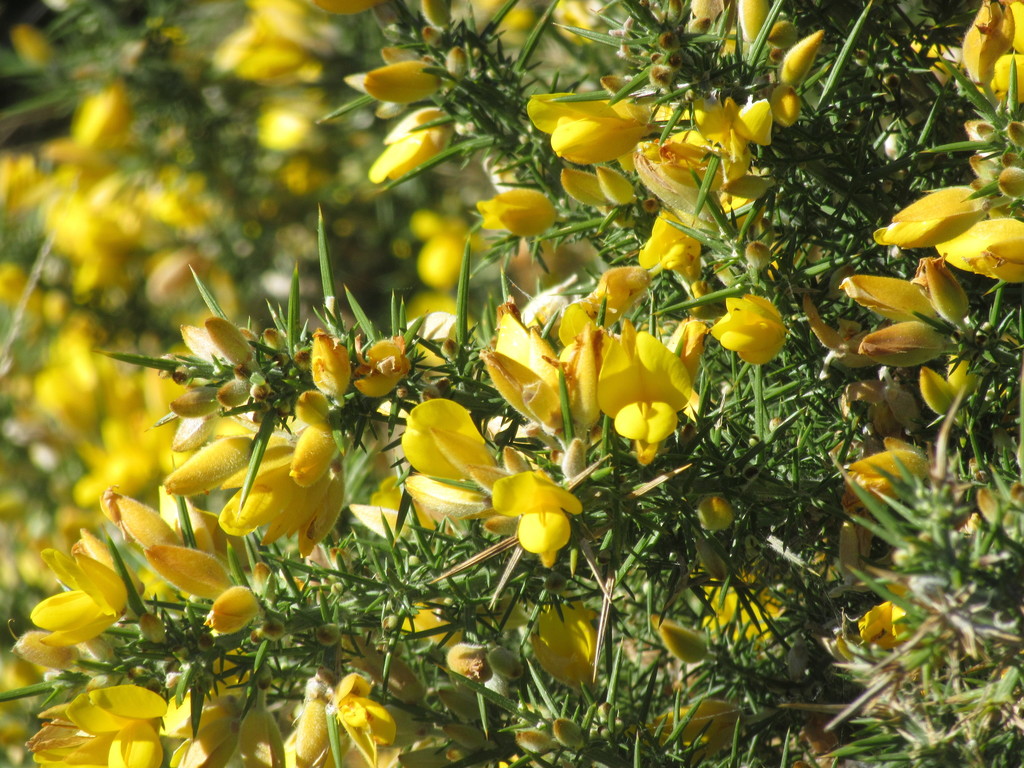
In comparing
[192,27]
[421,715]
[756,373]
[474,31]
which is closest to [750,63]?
[756,373]

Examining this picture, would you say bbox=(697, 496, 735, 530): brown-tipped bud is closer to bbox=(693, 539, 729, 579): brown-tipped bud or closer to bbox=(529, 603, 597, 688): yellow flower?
bbox=(693, 539, 729, 579): brown-tipped bud

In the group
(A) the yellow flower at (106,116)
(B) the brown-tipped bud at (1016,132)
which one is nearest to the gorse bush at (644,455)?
(B) the brown-tipped bud at (1016,132)

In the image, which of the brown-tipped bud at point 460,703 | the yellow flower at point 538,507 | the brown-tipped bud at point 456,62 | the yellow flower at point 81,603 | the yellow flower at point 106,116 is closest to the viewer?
the yellow flower at point 538,507

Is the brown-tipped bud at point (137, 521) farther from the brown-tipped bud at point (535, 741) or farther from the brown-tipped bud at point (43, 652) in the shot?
the brown-tipped bud at point (535, 741)

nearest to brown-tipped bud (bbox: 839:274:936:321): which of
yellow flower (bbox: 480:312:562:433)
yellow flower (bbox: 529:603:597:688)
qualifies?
yellow flower (bbox: 480:312:562:433)

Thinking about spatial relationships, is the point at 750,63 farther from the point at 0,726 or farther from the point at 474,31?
the point at 0,726

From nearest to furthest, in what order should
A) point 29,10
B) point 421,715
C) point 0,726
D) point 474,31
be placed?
point 421,715, point 474,31, point 0,726, point 29,10
